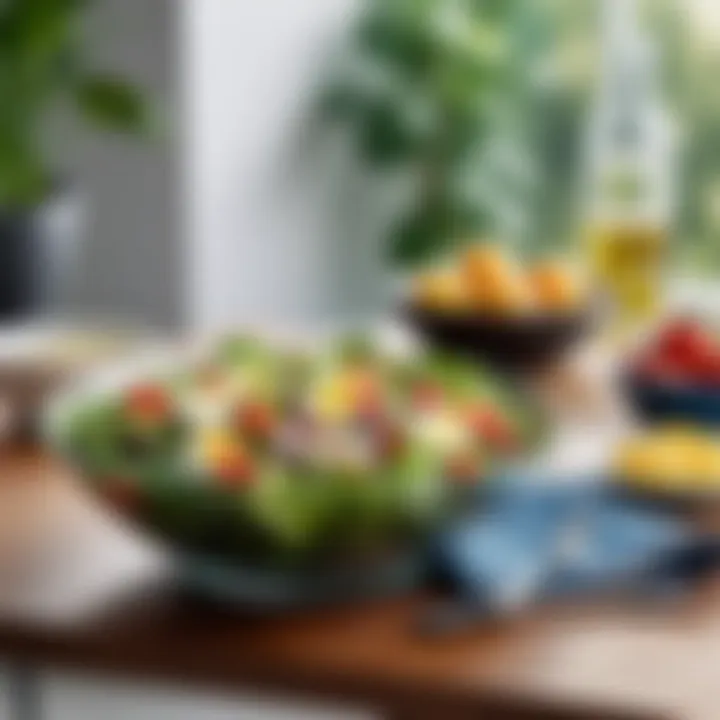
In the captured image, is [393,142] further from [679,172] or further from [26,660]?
[26,660]

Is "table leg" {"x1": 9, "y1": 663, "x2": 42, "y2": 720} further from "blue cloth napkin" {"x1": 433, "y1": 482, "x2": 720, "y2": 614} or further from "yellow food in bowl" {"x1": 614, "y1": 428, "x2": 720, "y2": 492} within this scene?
"yellow food in bowl" {"x1": 614, "y1": 428, "x2": 720, "y2": 492}

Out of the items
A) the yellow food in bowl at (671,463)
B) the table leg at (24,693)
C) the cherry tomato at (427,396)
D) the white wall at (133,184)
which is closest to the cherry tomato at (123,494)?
the table leg at (24,693)

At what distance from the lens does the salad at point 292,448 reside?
1223 millimetres

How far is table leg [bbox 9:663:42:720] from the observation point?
1274mm

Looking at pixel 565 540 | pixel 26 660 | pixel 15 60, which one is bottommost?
pixel 26 660

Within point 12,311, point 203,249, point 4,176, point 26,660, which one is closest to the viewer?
point 26,660

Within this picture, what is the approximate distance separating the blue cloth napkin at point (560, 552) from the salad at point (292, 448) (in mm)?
47

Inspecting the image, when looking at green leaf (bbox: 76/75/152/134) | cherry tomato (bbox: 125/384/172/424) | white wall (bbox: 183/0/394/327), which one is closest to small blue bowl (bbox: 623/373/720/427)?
cherry tomato (bbox: 125/384/172/424)

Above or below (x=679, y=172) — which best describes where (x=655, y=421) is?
below

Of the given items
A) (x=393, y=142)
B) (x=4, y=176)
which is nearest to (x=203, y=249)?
(x=393, y=142)

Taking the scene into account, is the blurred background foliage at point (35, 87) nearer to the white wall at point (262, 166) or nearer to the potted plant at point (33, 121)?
the potted plant at point (33, 121)

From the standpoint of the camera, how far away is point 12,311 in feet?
6.52

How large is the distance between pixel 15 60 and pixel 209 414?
650 millimetres

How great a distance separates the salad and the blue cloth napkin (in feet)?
0.15
